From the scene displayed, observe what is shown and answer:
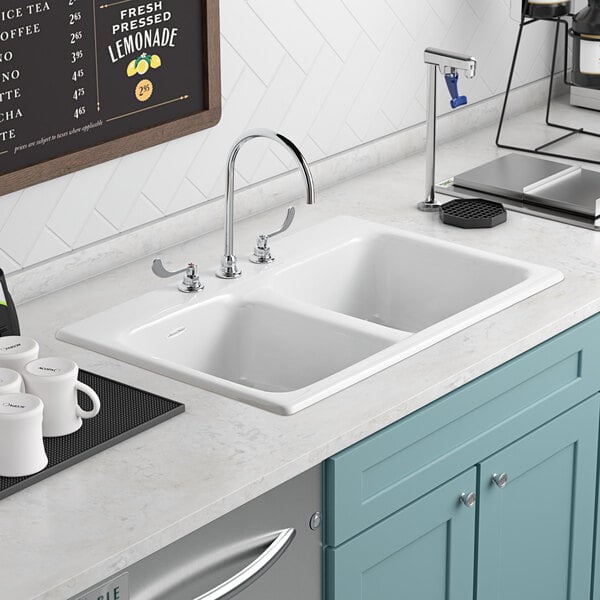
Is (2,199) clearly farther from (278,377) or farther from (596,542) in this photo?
(596,542)

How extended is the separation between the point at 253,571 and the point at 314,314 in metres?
0.60

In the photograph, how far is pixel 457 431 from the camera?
216 centimetres

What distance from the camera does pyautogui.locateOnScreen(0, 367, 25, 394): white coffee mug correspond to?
1.78 metres

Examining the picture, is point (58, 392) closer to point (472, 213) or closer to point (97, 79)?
point (97, 79)

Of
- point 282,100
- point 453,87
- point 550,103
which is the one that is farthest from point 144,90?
point 550,103

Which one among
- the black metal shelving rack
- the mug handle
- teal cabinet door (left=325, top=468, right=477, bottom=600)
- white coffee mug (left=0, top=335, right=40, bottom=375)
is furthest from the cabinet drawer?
the black metal shelving rack

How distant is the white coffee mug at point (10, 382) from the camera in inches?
69.9

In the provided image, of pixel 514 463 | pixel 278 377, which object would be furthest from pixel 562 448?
pixel 278 377

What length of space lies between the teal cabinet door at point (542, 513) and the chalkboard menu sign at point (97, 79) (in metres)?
0.89

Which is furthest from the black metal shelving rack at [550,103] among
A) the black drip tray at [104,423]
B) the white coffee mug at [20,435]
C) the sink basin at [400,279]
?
the white coffee mug at [20,435]

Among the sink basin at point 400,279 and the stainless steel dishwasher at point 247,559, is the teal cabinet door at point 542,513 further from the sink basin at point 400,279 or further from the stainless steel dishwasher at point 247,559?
the stainless steel dishwasher at point 247,559

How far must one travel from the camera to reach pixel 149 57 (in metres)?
2.46

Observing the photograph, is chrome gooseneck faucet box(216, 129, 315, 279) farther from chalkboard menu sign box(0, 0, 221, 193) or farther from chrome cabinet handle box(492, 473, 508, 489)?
chrome cabinet handle box(492, 473, 508, 489)

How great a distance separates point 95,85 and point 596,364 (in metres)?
1.05
